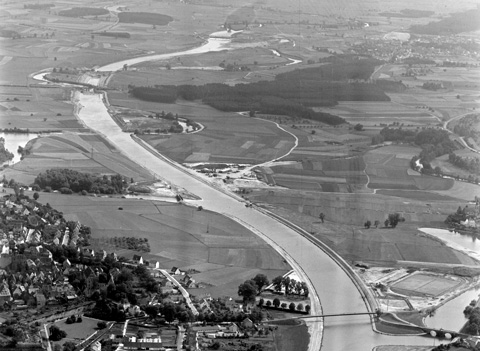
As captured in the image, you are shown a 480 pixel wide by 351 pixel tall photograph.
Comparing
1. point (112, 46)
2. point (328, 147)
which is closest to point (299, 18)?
point (112, 46)

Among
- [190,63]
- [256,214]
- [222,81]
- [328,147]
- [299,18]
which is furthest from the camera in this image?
[299,18]

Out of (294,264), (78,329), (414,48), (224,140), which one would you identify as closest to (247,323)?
(78,329)

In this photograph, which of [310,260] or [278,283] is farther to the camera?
[310,260]

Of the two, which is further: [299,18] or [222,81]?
[299,18]

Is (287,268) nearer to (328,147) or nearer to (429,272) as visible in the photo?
(429,272)

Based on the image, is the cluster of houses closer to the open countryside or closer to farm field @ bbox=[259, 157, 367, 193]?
the open countryside

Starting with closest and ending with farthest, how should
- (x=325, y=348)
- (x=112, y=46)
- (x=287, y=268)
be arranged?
(x=325, y=348), (x=287, y=268), (x=112, y=46)

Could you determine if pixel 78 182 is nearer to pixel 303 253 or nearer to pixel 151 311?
pixel 303 253

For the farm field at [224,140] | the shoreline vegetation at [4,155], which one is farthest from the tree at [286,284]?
the shoreline vegetation at [4,155]
